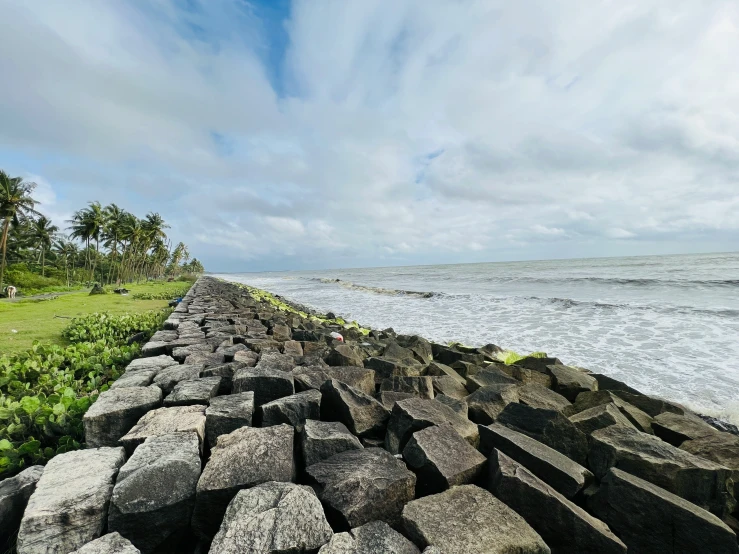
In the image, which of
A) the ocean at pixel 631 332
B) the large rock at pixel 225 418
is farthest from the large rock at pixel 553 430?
the ocean at pixel 631 332

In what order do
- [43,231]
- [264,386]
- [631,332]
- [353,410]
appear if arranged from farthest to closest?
[43,231] → [631,332] → [264,386] → [353,410]

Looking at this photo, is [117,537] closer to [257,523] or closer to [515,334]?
[257,523]

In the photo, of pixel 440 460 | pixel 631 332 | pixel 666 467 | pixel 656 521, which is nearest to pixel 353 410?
pixel 440 460

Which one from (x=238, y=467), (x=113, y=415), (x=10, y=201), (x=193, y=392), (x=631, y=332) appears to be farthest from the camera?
(x=10, y=201)

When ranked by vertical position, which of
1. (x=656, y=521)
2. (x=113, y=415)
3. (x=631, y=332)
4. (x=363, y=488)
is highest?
(x=113, y=415)

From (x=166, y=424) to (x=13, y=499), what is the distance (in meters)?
0.73

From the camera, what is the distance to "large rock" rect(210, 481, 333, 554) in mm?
1479

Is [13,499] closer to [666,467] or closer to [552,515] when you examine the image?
[552,515]

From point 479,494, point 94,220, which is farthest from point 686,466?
point 94,220

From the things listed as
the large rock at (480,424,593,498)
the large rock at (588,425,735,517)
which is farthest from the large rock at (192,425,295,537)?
the large rock at (588,425,735,517)

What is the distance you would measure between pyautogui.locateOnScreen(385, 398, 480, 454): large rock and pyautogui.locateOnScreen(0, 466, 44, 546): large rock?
197cm

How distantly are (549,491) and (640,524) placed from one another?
19.7 inches

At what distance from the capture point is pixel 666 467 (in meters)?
2.22

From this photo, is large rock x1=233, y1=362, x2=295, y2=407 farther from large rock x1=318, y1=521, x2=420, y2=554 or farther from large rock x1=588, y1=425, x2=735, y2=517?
large rock x1=588, y1=425, x2=735, y2=517
